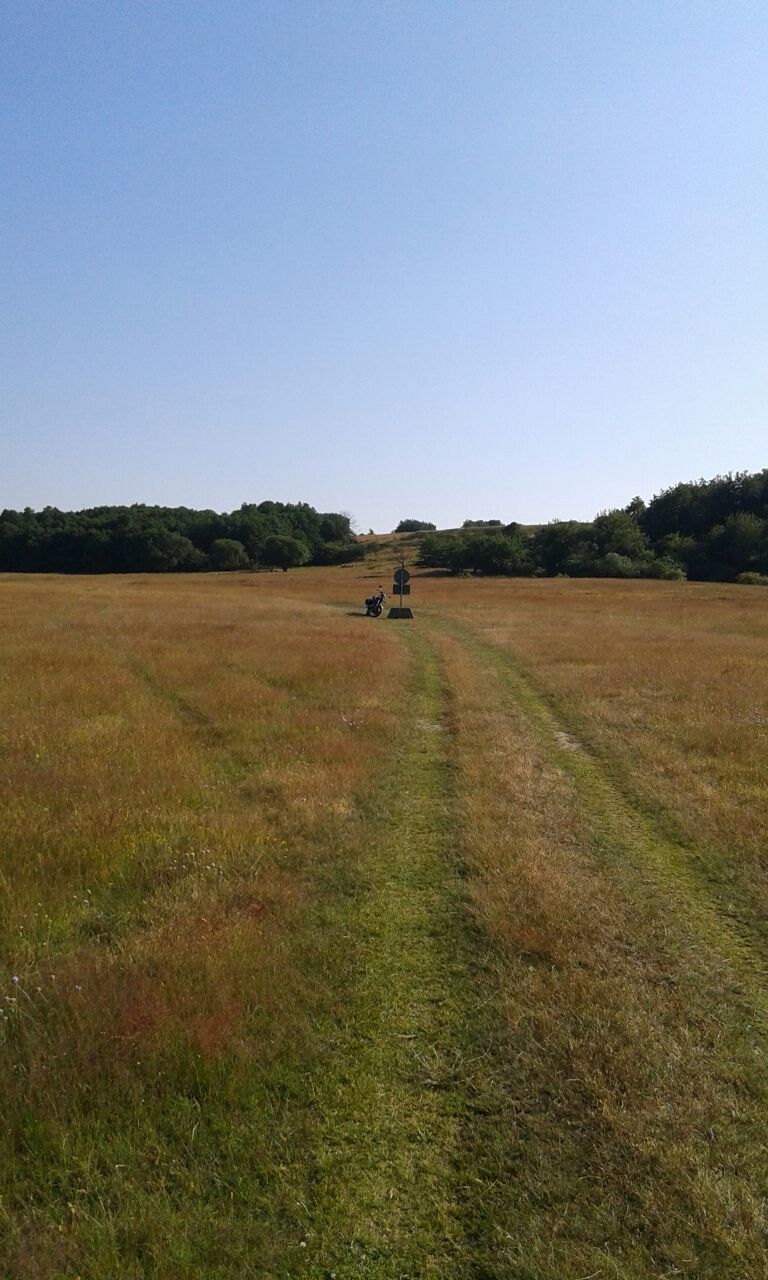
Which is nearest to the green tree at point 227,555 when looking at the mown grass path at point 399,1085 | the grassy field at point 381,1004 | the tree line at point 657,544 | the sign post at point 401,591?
the tree line at point 657,544

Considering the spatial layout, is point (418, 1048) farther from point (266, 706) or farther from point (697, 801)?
point (266, 706)

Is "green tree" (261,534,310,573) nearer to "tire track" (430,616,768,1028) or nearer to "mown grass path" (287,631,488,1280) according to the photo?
"tire track" (430,616,768,1028)

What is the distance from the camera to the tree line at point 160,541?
4055 inches

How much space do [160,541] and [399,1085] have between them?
106 metres

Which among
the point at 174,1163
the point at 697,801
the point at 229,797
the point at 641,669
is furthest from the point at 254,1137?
the point at 641,669

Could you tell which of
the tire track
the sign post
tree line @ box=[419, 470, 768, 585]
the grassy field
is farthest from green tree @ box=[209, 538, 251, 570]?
the tire track

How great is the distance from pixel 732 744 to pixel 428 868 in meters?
7.62

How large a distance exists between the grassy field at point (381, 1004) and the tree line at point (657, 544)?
75.2 m

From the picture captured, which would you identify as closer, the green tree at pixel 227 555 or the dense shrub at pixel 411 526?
the green tree at pixel 227 555

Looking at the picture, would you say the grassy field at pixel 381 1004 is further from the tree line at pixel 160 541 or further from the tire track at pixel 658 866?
the tree line at pixel 160 541

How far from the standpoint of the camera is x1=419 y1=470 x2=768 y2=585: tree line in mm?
83562

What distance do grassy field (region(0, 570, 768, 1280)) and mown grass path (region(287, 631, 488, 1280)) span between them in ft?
0.07

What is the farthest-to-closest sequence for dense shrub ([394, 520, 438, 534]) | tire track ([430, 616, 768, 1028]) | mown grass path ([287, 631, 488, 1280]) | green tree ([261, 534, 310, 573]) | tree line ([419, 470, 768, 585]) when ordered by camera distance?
dense shrub ([394, 520, 438, 534]), green tree ([261, 534, 310, 573]), tree line ([419, 470, 768, 585]), tire track ([430, 616, 768, 1028]), mown grass path ([287, 631, 488, 1280])

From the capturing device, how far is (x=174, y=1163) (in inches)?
156
